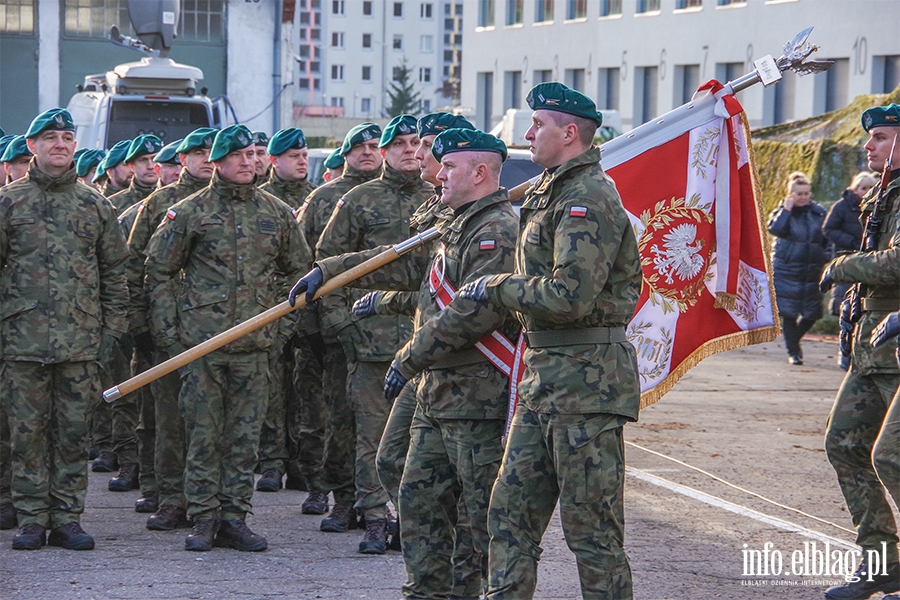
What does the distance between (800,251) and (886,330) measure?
356 inches

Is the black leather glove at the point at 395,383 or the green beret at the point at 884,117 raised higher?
the green beret at the point at 884,117

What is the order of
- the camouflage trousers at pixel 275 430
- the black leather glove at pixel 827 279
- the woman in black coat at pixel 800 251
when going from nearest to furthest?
the black leather glove at pixel 827 279 → the camouflage trousers at pixel 275 430 → the woman in black coat at pixel 800 251

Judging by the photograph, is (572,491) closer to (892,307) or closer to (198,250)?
(892,307)

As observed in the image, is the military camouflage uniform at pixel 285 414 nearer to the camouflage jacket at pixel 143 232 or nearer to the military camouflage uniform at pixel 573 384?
the camouflage jacket at pixel 143 232

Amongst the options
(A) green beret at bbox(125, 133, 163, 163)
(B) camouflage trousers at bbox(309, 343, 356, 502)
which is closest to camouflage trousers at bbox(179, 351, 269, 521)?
(B) camouflage trousers at bbox(309, 343, 356, 502)

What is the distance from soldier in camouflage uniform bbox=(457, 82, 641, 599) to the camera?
4996 millimetres

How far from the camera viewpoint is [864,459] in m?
6.42

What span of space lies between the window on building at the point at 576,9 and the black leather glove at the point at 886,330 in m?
46.7

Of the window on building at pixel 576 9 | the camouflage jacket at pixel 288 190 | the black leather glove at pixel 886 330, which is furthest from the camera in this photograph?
the window on building at pixel 576 9

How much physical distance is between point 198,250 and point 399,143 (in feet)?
4.03

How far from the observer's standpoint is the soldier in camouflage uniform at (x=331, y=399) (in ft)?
25.5

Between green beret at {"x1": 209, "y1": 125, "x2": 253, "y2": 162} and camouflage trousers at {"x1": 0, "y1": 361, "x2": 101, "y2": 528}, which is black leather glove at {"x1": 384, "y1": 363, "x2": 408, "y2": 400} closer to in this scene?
green beret at {"x1": 209, "y1": 125, "x2": 253, "y2": 162}

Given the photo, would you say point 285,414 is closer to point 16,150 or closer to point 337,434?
point 337,434

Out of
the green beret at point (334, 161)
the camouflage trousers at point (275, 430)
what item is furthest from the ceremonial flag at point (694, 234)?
the green beret at point (334, 161)
